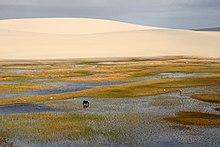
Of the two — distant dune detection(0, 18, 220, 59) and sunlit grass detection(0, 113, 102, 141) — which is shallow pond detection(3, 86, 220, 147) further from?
distant dune detection(0, 18, 220, 59)

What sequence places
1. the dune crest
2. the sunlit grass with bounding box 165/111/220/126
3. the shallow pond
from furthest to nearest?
1. the dune crest
2. the sunlit grass with bounding box 165/111/220/126
3. the shallow pond

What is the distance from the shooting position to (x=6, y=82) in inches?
1747

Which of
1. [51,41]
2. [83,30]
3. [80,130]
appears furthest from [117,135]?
[83,30]

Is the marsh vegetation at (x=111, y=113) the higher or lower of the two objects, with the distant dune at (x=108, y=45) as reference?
lower

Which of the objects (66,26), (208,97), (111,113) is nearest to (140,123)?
(111,113)

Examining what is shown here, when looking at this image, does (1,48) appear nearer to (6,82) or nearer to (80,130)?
(6,82)

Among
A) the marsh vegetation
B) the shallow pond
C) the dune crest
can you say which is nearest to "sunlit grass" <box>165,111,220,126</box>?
A: the marsh vegetation

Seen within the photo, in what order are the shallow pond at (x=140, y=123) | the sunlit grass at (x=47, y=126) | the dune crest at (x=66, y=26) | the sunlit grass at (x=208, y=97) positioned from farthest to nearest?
the dune crest at (x=66, y=26), the sunlit grass at (x=208, y=97), the sunlit grass at (x=47, y=126), the shallow pond at (x=140, y=123)

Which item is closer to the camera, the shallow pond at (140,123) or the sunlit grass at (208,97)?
the shallow pond at (140,123)

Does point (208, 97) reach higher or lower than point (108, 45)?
lower

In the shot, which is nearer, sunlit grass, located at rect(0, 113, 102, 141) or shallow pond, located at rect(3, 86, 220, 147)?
shallow pond, located at rect(3, 86, 220, 147)

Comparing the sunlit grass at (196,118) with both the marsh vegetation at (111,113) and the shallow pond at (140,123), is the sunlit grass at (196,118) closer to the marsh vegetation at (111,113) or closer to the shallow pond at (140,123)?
the marsh vegetation at (111,113)

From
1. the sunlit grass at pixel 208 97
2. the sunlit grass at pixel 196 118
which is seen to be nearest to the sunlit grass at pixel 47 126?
the sunlit grass at pixel 196 118

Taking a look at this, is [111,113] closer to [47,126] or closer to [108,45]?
[47,126]
